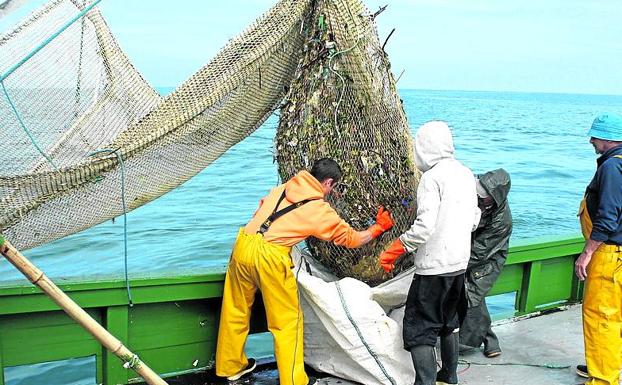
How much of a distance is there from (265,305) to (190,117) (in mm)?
1106

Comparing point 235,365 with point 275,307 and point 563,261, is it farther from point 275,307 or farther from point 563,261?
point 563,261

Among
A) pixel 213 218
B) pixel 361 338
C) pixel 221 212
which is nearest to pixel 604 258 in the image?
pixel 361 338

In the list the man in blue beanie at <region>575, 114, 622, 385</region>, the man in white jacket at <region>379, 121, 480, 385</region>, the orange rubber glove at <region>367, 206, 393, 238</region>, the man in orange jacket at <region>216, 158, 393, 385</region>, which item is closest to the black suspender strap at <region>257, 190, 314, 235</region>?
the man in orange jacket at <region>216, 158, 393, 385</region>

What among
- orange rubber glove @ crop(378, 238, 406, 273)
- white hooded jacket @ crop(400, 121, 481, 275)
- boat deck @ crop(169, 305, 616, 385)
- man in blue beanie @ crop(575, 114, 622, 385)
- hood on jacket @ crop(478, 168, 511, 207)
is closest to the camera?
white hooded jacket @ crop(400, 121, 481, 275)

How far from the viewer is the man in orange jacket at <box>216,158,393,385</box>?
3602 millimetres

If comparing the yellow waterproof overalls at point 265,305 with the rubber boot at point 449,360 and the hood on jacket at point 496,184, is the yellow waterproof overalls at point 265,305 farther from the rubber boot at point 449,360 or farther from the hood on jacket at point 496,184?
the hood on jacket at point 496,184

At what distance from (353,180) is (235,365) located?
1.27m

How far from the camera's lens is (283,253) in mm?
3613

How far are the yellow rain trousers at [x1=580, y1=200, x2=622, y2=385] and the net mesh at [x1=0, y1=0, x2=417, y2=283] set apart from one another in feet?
3.55

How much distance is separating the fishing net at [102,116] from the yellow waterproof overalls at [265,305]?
1.96ft

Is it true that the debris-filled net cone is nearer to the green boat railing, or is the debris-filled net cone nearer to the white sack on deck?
the white sack on deck

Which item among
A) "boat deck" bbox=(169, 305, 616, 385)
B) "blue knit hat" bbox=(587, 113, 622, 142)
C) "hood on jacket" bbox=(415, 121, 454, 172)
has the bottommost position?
"boat deck" bbox=(169, 305, 616, 385)

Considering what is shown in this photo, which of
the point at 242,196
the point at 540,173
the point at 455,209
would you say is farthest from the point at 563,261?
the point at 540,173

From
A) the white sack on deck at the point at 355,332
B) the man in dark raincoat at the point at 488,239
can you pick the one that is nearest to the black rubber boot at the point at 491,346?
the man in dark raincoat at the point at 488,239
